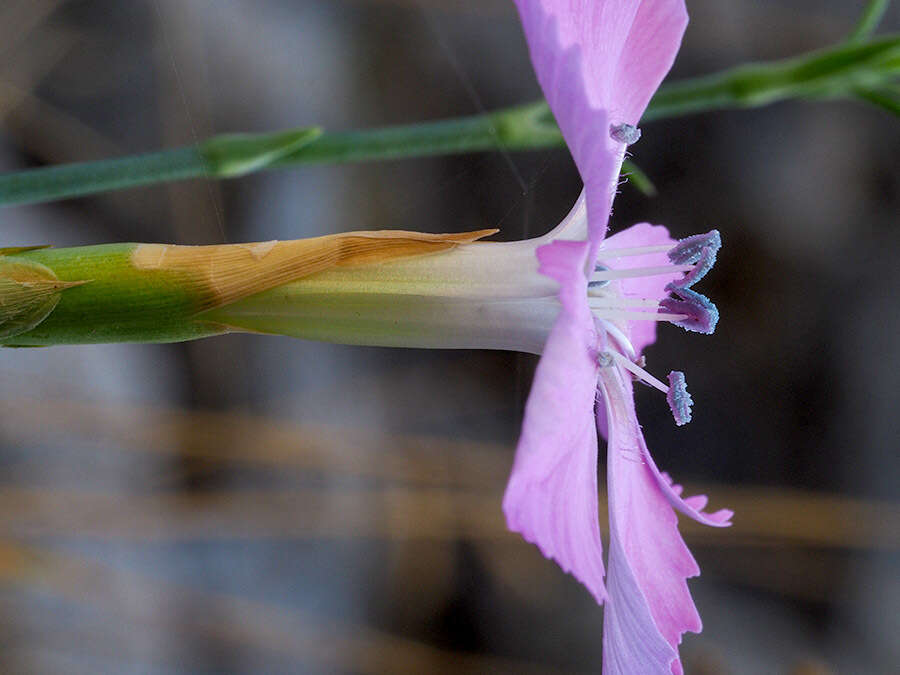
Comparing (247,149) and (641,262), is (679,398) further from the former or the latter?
(247,149)

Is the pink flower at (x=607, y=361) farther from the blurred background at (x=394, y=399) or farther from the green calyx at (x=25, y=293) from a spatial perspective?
the blurred background at (x=394, y=399)

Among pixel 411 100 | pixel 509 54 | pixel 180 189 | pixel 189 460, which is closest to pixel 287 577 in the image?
pixel 189 460

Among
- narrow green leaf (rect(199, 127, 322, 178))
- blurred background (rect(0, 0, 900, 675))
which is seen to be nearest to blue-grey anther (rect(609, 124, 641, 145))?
narrow green leaf (rect(199, 127, 322, 178))

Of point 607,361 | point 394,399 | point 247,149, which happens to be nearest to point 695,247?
point 607,361

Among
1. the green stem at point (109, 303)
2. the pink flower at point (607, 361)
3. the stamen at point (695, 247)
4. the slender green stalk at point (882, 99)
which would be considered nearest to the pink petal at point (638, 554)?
the pink flower at point (607, 361)

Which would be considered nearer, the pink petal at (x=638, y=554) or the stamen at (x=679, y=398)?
the pink petal at (x=638, y=554)

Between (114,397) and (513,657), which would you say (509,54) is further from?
(513,657)

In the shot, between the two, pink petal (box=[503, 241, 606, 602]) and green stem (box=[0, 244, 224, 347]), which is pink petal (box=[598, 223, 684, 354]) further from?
green stem (box=[0, 244, 224, 347])
